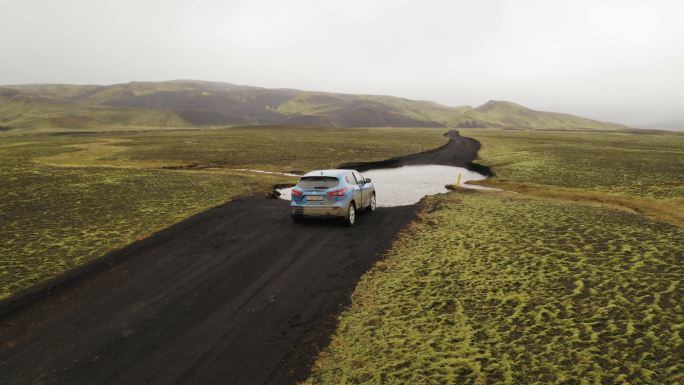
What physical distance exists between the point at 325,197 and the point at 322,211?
592 mm

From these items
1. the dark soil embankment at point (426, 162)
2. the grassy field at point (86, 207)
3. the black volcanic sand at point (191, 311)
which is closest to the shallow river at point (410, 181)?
the dark soil embankment at point (426, 162)

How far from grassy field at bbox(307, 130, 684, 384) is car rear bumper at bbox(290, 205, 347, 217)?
282cm

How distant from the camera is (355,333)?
8.38m

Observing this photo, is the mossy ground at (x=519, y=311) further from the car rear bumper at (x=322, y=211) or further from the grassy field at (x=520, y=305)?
the car rear bumper at (x=322, y=211)

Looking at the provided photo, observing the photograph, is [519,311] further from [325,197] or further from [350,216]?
[325,197]

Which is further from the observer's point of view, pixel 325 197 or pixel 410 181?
pixel 410 181

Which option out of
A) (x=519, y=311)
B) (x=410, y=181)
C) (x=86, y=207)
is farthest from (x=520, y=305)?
(x=410, y=181)

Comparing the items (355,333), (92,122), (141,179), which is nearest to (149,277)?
(355,333)

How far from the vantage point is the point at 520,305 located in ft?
30.8

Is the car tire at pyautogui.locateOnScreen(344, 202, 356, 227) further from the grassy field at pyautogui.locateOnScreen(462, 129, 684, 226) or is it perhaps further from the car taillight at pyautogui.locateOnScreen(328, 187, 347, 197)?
the grassy field at pyautogui.locateOnScreen(462, 129, 684, 226)

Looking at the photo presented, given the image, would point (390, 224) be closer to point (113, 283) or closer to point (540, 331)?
point (540, 331)

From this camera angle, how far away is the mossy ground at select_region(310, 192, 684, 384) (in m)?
6.97

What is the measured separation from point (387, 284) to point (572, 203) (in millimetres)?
16028

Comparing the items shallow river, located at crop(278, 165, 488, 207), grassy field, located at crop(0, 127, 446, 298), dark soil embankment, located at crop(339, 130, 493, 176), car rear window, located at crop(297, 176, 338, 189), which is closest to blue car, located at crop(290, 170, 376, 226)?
car rear window, located at crop(297, 176, 338, 189)
